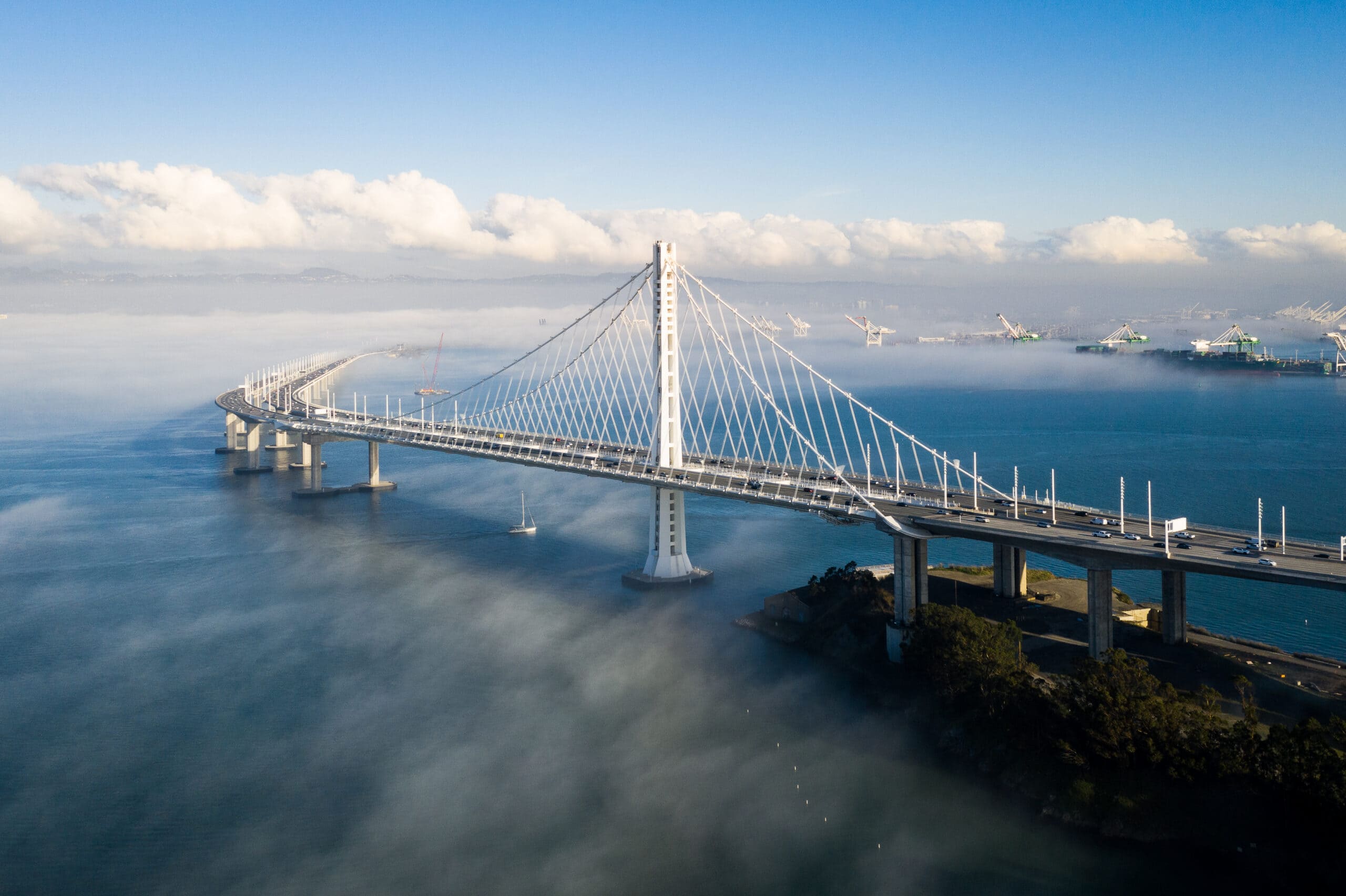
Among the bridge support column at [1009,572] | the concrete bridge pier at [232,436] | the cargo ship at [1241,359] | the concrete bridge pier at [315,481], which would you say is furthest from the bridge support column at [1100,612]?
the cargo ship at [1241,359]

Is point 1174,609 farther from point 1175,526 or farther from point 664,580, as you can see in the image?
point 664,580

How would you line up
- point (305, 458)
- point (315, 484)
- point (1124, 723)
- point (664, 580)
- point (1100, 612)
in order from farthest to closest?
point (305, 458) → point (315, 484) → point (664, 580) → point (1100, 612) → point (1124, 723)

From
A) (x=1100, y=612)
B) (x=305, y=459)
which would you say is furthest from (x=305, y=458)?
(x=1100, y=612)

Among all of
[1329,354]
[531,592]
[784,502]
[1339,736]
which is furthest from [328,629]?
[1329,354]

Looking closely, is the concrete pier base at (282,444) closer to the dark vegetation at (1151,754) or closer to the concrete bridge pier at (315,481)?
the concrete bridge pier at (315,481)

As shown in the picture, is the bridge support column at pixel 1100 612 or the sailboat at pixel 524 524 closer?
the bridge support column at pixel 1100 612

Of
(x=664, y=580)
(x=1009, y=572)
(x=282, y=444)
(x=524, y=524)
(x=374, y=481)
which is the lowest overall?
(x=664, y=580)

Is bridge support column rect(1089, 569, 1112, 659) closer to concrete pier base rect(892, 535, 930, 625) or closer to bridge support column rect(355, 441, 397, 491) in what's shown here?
concrete pier base rect(892, 535, 930, 625)
